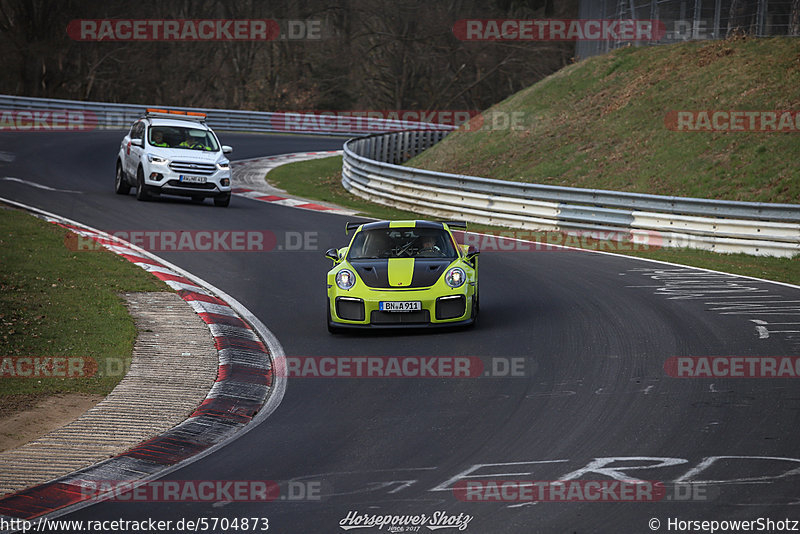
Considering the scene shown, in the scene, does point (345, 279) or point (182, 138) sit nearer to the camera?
point (345, 279)

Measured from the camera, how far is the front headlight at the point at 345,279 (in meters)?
11.6

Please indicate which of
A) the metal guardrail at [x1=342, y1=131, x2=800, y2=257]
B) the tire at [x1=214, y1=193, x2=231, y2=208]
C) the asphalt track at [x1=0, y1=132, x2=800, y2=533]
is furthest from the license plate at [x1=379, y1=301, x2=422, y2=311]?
the tire at [x1=214, y1=193, x2=231, y2=208]

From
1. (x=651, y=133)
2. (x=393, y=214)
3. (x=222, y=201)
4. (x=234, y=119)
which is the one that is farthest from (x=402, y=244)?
(x=234, y=119)

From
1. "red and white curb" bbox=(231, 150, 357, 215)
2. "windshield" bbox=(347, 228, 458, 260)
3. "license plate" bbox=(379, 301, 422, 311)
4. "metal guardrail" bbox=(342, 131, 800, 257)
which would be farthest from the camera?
"red and white curb" bbox=(231, 150, 357, 215)

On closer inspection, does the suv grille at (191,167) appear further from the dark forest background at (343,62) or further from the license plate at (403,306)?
the dark forest background at (343,62)

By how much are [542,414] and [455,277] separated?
3458mm

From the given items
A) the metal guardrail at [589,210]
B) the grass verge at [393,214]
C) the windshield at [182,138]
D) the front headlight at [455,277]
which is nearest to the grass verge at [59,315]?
the front headlight at [455,277]

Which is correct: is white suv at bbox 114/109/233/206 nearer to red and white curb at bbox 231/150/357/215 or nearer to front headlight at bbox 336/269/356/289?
red and white curb at bbox 231/150/357/215

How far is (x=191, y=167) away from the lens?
21984 mm

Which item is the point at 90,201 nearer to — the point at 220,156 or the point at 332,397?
the point at 220,156

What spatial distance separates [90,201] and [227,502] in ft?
56.9

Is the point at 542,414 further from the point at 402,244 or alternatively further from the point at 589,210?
the point at 589,210

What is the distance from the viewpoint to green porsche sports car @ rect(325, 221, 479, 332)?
11312 millimetres

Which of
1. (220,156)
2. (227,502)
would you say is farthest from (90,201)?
(227,502)
